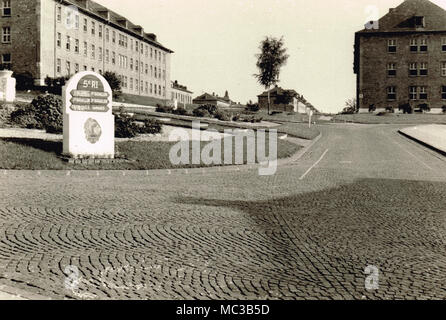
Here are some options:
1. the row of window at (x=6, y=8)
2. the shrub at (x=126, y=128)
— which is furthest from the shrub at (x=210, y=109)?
the row of window at (x=6, y=8)

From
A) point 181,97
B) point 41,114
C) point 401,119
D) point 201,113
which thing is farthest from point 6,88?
point 181,97

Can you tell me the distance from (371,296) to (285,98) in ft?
242

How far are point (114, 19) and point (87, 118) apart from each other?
57.3 meters

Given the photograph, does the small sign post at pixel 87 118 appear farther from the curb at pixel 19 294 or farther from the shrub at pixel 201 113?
the shrub at pixel 201 113

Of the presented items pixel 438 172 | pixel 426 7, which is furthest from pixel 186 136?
pixel 426 7

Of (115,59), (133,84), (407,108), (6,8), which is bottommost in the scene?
(407,108)

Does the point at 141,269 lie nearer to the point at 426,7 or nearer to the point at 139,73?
the point at 426,7

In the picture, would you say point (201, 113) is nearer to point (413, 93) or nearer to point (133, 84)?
point (413, 93)

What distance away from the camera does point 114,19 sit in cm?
6919

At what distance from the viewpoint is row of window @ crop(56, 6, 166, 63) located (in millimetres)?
55344

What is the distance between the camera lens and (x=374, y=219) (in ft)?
27.0

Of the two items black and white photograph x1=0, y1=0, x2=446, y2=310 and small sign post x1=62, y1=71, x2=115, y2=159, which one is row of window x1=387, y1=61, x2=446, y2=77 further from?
small sign post x1=62, y1=71, x2=115, y2=159

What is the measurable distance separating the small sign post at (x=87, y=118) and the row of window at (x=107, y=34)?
40.2 meters

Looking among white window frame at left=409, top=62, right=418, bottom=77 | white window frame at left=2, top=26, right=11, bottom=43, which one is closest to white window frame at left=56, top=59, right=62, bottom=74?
white window frame at left=2, top=26, right=11, bottom=43
